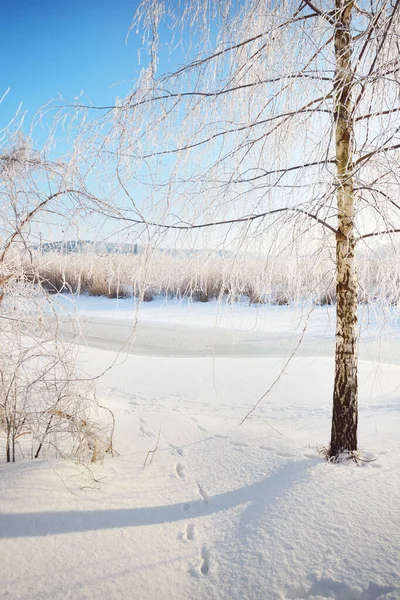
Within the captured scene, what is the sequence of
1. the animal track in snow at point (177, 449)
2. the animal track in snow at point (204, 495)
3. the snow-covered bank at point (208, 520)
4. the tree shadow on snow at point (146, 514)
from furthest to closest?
the animal track in snow at point (177, 449) < the animal track in snow at point (204, 495) < the tree shadow on snow at point (146, 514) < the snow-covered bank at point (208, 520)

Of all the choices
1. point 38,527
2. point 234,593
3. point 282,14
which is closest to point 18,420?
point 38,527

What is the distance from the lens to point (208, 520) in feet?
5.72

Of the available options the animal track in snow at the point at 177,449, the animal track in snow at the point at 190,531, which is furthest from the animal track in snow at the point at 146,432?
the animal track in snow at the point at 190,531

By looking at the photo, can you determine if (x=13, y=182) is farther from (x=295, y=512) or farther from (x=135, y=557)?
(x=295, y=512)

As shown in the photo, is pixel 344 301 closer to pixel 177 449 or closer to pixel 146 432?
pixel 177 449

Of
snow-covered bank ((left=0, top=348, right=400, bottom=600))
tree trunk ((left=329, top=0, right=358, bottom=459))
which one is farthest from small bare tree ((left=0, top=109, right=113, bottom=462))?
tree trunk ((left=329, top=0, right=358, bottom=459))

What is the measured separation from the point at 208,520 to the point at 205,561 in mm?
248

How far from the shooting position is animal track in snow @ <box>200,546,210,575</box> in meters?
1.45

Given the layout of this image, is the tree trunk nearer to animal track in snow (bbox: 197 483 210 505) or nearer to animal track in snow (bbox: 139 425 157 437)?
animal track in snow (bbox: 197 483 210 505)

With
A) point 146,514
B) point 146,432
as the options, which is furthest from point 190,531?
point 146,432

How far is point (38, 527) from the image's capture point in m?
1.59

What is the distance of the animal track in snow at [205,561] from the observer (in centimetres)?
145

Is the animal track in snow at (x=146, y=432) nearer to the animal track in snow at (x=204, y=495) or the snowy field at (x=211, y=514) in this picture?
the snowy field at (x=211, y=514)

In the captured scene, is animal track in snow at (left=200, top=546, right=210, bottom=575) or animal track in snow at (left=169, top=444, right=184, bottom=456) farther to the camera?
animal track in snow at (left=169, top=444, right=184, bottom=456)
